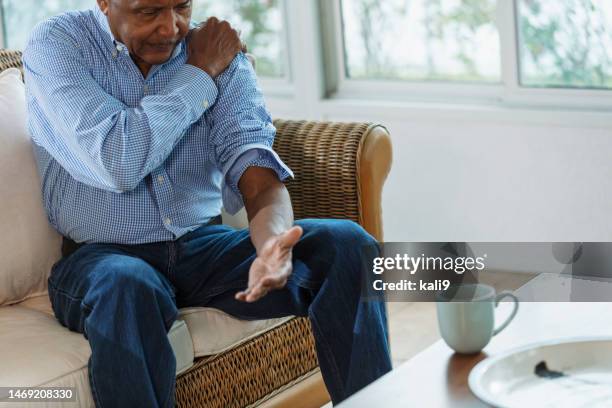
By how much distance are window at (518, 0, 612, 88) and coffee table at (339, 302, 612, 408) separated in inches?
60.7

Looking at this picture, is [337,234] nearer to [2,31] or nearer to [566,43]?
[566,43]

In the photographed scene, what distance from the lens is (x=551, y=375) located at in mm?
1513

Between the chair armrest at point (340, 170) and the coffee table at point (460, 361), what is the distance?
2.13ft

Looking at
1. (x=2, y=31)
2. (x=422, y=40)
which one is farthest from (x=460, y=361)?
(x=2, y=31)

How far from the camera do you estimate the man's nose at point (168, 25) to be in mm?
2053

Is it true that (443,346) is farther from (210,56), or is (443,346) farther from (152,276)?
(210,56)

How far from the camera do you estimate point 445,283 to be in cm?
175

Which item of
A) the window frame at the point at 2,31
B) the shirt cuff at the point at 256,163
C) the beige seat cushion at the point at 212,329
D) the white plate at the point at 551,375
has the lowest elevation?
the beige seat cushion at the point at 212,329

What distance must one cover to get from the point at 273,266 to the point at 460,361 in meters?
0.38

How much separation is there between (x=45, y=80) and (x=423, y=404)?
1049mm

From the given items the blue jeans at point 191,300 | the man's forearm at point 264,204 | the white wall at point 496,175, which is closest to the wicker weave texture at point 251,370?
the blue jeans at point 191,300

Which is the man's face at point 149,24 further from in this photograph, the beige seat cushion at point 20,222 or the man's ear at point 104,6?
the beige seat cushion at point 20,222

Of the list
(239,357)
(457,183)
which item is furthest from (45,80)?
(457,183)

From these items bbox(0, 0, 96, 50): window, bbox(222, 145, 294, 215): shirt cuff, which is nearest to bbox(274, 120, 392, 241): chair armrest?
bbox(222, 145, 294, 215): shirt cuff
